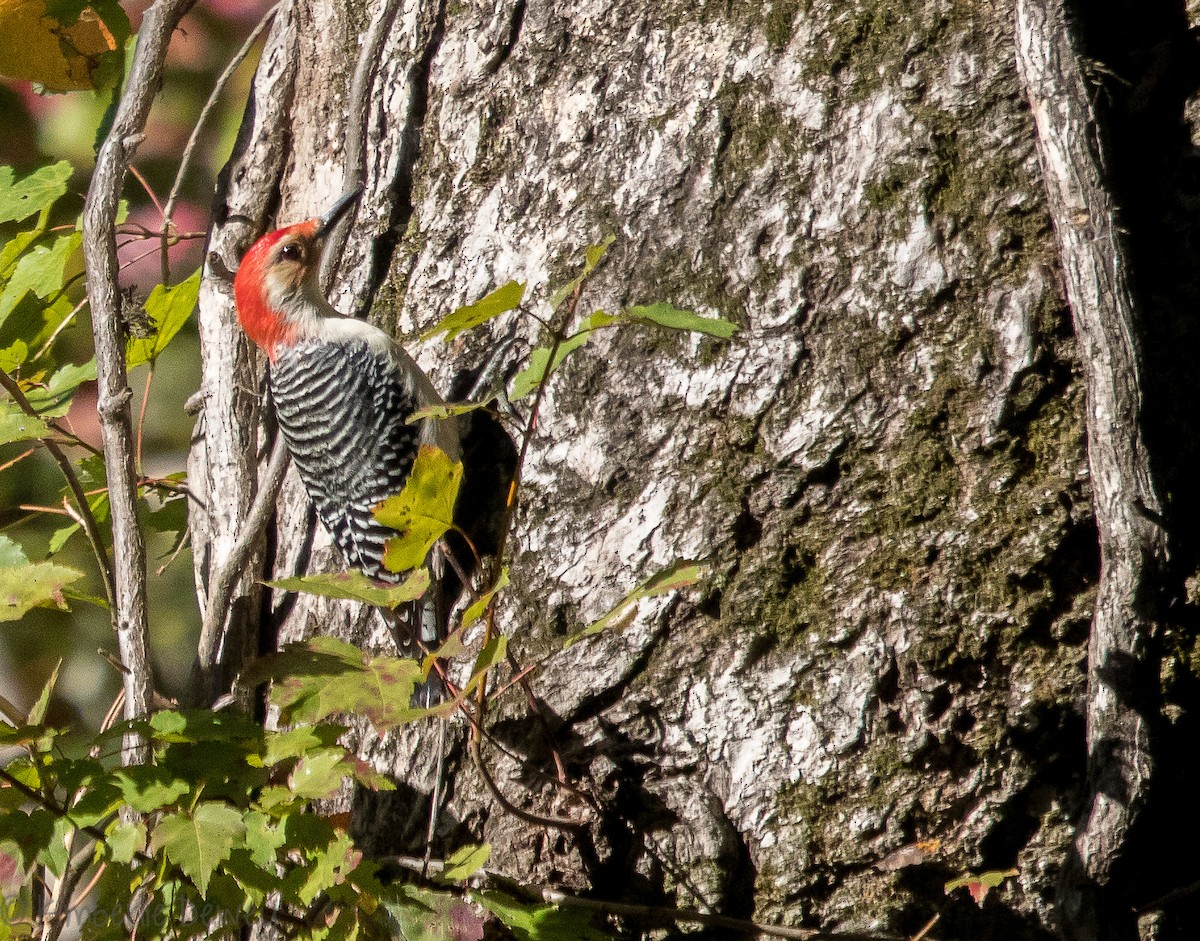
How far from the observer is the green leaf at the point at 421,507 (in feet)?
6.07

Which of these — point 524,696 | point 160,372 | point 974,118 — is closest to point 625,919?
point 524,696

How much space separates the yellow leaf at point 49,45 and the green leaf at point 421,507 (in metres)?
2.14

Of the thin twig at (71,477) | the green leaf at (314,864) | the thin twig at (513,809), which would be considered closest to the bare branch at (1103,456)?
the thin twig at (513,809)

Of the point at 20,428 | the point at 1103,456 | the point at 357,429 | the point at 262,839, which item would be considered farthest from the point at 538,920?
the point at 357,429

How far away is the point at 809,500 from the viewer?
92.0 inches

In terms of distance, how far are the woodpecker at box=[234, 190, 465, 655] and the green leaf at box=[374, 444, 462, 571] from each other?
0.94 m

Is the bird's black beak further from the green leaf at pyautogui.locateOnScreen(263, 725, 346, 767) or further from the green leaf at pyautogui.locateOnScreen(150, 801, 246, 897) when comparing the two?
the green leaf at pyautogui.locateOnScreen(150, 801, 246, 897)

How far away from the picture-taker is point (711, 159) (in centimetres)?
248

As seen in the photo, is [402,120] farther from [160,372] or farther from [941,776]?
[160,372]

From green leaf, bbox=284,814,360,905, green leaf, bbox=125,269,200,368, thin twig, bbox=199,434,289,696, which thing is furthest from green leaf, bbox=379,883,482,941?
green leaf, bbox=125,269,200,368

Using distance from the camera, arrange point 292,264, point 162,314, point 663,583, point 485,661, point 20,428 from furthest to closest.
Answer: point 292,264 → point 162,314 → point 20,428 → point 485,661 → point 663,583

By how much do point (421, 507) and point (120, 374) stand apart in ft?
4.80

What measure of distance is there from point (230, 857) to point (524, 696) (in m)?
0.70

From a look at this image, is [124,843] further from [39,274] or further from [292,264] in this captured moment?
[292,264]
